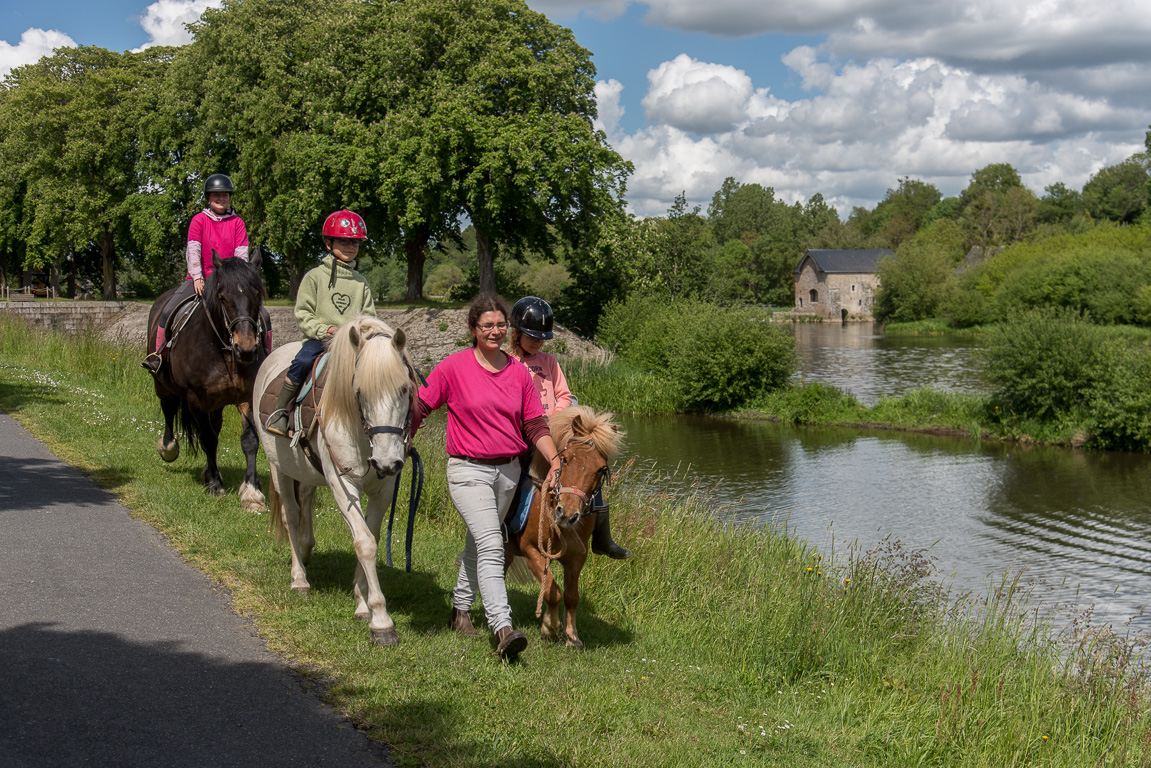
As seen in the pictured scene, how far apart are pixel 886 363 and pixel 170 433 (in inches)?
1906

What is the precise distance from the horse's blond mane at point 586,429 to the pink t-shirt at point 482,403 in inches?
6.1

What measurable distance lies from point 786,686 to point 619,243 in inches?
1356

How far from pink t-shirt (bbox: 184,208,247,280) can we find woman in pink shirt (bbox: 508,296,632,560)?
471 centimetres

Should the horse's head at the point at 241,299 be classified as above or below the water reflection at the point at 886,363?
above

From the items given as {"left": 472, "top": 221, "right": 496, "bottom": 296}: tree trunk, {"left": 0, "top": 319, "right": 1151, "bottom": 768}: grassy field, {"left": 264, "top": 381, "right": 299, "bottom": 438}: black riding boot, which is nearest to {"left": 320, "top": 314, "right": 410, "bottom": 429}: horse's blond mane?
{"left": 264, "top": 381, "right": 299, "bottom": 438}: black riding boot

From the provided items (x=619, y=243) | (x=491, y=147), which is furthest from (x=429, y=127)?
(x=619, y=243)

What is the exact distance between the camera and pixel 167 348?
10.4 meters

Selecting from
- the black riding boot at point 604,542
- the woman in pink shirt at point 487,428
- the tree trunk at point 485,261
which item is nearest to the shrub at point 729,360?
the tree trunk at point 485,261

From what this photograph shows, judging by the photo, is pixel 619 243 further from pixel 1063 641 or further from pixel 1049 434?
pixel 1063 641

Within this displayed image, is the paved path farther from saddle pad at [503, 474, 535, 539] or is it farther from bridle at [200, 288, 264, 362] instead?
bridle at [200, 288, 264, 362]

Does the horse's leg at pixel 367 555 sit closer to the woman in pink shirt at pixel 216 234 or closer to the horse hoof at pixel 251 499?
the horse hoof at pixel 251 499

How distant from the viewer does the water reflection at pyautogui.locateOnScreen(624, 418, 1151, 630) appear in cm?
1684

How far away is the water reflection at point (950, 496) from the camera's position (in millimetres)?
16844

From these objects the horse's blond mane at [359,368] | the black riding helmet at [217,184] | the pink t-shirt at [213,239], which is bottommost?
the horse's blond mane at [359,368]
